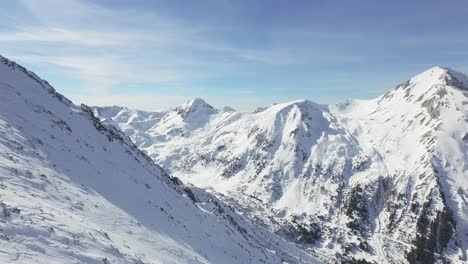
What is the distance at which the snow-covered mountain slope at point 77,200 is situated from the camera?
21.7m

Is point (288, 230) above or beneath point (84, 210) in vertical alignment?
beneath

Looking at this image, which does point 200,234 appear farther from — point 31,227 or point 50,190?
point 31,227

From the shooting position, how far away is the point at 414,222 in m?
198

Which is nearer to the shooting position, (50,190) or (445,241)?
(50,190)

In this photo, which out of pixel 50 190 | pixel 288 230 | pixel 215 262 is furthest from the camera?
pixel 288 230

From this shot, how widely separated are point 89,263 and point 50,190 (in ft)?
37.8

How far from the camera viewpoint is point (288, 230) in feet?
603

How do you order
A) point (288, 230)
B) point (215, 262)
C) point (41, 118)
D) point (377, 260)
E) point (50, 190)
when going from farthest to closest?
point (288, 230) → point (377, 260) → point (41, 118) → point (215, 262) → point (50, 190)

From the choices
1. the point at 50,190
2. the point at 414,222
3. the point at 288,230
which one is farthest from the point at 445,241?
the point at 50,190

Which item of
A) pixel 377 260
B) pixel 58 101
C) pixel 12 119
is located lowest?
pixel 377 260

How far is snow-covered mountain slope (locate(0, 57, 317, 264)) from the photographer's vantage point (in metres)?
21.7

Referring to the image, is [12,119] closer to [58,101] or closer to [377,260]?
[58,101]

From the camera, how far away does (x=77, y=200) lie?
1242 inches

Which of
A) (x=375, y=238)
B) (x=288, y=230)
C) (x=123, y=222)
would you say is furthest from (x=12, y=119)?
(x=375, y=238)
